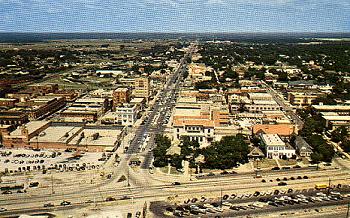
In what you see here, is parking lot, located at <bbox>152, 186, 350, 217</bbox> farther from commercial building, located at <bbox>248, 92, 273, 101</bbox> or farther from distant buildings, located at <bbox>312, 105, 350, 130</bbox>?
commercial building, located at <bbox>248, 92, 273, 101</bbox>

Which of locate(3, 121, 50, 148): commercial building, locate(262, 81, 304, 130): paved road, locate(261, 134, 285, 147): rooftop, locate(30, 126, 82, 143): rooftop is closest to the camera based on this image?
locate(261, 134, 285, 147): rooftop

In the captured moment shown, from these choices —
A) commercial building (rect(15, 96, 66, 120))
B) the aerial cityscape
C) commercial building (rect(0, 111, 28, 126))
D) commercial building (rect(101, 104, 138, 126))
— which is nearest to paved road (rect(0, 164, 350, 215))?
the aerial cityscape

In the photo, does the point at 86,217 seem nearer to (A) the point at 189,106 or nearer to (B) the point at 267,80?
(A) the point at 189,106

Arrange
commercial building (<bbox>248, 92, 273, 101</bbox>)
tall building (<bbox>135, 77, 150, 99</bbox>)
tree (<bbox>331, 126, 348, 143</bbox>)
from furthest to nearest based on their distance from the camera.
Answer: tall building (<bbox>135, 77, 150, 99</bbox>) → commercial building (<bbox>248, 92, 273, 101</bbox>) → tree (<bbox>331, 126, 348, 143</bbox>)

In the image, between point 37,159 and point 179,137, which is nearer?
point 37,159

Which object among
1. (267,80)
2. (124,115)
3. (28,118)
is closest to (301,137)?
(124,115)

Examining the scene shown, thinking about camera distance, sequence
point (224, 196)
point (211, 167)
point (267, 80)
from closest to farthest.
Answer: point (224, 196), point (211, 167), point (267, 80)

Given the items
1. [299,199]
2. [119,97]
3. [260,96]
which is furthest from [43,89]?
[299,199]

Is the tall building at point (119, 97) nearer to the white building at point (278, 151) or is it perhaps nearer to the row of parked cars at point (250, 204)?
the white building at point (278, 151)
